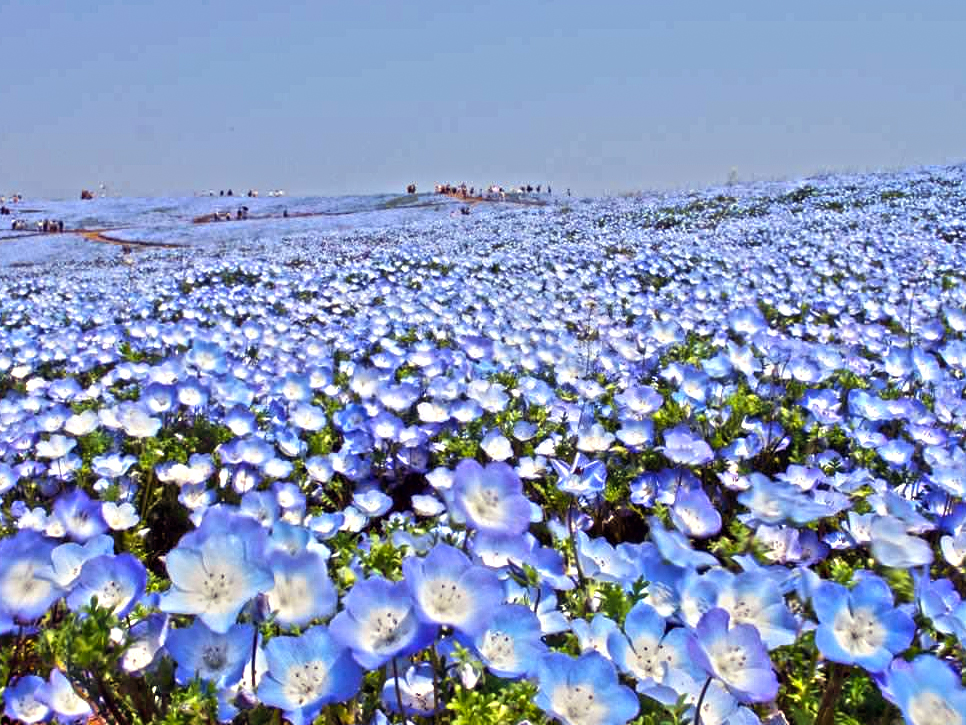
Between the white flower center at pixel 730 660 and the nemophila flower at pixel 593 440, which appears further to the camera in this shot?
the nemophila flower at pixel 593 440

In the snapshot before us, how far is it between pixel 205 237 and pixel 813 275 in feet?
89.9

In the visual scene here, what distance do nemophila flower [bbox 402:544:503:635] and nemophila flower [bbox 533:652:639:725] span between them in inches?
6.0

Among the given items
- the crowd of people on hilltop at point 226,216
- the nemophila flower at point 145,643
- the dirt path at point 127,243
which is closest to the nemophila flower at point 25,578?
the nemophila flower at point 145,643

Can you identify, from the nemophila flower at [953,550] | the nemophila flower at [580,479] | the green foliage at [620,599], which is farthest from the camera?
the nemophila flower at [580,479]

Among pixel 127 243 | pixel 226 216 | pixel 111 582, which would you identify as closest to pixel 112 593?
pixel 111 582

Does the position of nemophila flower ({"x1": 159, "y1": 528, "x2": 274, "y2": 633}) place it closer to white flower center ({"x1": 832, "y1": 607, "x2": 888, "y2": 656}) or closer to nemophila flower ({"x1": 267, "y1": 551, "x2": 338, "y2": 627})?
nemophila flower ({"x1": 267, "y1": 551, "x2": 338, "y2": 627})

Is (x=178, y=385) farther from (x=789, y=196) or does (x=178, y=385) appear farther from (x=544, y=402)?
(x=789, y=196)

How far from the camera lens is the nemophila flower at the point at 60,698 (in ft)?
4.92

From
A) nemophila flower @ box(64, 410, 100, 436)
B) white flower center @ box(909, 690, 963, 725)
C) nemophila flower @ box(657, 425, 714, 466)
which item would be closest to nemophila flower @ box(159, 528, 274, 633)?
white flower center @ box(909, 690, 963, 725)

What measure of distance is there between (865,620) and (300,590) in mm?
990

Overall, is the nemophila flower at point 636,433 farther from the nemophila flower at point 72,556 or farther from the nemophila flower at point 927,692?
the nemophila flower at point 72,556

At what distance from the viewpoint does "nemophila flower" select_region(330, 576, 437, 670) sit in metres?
1.17

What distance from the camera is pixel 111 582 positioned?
1437 mm

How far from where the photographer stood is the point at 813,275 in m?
7.90
